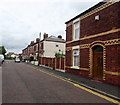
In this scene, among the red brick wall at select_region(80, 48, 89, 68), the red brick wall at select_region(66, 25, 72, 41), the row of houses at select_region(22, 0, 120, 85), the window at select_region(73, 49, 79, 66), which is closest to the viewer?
the row of houses at select_region(22, 0, 120, 85)

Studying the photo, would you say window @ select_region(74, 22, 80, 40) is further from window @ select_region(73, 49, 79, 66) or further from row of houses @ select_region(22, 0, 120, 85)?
window @ select_region(73, 49, 79, 66)

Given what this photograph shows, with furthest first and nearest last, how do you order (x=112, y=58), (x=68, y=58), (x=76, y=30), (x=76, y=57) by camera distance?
(x=68, y=58), (x=76, y=30), (x=76, y=57), (x=112, y=58)

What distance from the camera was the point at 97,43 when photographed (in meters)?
11.6

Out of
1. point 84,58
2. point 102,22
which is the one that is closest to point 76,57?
point 84,58

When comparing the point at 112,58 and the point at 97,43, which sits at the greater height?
the point at 97,43

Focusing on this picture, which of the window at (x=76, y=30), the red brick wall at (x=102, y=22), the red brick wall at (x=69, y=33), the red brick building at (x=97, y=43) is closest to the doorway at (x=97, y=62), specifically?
the red brick building at (x=97, y=43)

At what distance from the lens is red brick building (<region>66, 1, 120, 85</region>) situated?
32.3 feet

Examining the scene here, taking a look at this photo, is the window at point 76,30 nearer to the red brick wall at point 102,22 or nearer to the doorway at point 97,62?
the red brick wall at point 102,22

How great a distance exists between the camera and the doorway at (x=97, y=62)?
11423 millimetres

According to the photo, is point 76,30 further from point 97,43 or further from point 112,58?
point 112,58

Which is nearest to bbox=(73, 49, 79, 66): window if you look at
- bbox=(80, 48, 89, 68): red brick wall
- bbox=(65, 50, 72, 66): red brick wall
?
bbox=(65, 50, 72, 66): red brick wall

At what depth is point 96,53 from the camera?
12.0m

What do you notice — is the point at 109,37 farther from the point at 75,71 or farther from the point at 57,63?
the point at 57,63

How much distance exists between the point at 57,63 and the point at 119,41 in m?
12.4
